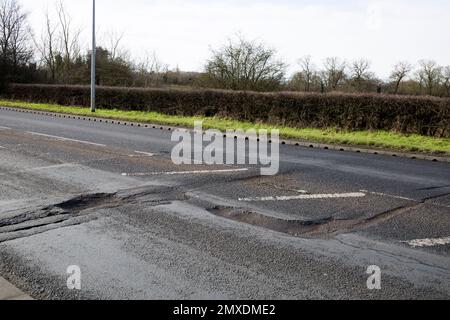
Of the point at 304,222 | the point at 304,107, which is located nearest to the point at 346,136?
the point at 304,107

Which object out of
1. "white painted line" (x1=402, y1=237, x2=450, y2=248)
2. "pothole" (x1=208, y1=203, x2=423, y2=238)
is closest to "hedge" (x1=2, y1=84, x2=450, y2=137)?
"pothole" (x1=208, y1=203, x2=423, y2=238)

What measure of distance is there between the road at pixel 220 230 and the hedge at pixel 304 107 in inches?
238

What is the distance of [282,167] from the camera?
33.2ft

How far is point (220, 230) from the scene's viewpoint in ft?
18.9

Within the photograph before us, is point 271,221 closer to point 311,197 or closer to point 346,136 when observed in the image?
point 311,197

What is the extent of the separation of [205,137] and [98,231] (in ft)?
34.0

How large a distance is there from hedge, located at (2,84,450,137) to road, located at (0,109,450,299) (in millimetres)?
6033

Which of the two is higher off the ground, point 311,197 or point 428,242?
point 311,197

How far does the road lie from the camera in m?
4.27

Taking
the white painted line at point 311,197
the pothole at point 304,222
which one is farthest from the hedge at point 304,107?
the pothole at point 304,222

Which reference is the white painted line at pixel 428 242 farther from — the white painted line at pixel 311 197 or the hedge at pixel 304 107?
the hedge at pixel 304 107

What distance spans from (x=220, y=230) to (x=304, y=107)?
13880mm
